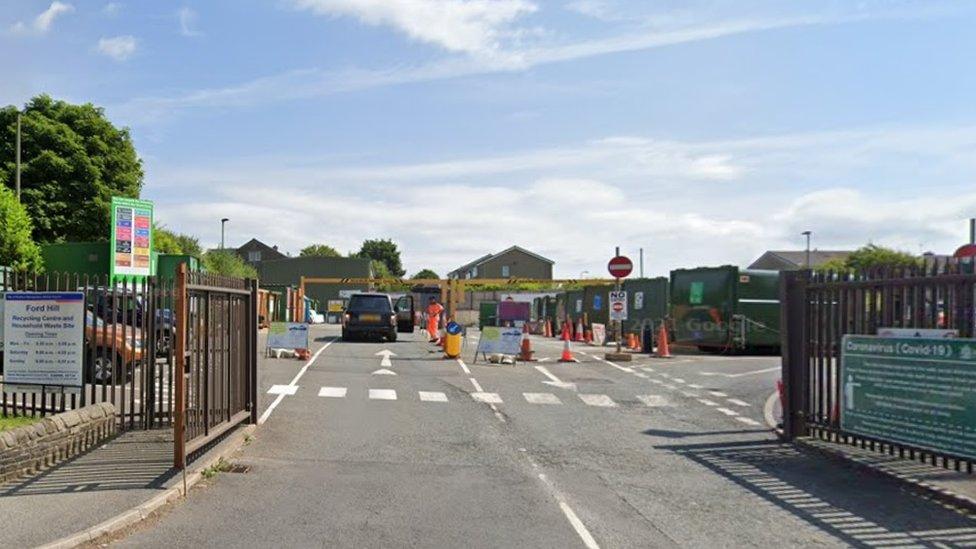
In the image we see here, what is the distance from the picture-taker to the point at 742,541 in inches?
275

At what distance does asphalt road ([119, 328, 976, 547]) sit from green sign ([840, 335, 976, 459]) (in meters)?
0.61

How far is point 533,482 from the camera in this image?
9133mm

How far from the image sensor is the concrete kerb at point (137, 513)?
6395 millimetres

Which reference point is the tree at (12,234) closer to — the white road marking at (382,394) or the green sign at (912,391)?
the white road marking at (382,394)

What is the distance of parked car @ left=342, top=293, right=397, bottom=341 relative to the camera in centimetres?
3344

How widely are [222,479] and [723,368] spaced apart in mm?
16313

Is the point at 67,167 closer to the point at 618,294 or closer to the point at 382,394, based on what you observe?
the point at 618,294

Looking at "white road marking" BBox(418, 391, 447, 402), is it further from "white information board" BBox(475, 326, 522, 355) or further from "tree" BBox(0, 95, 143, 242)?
"tree" BBox(0, 95, 143, 242)

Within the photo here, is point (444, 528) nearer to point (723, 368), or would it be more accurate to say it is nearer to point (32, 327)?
point (32, 327)

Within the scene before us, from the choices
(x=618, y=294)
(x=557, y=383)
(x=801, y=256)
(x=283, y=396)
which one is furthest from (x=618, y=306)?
(x=801, y=256)

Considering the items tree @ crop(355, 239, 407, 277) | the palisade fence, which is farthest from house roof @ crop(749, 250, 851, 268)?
the palisade fence

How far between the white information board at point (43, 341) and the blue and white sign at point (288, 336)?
44.1 feet

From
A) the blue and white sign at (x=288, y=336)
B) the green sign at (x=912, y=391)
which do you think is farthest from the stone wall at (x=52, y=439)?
the blue and white sign at (x=288, y=336)

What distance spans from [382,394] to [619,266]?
1115 cm
